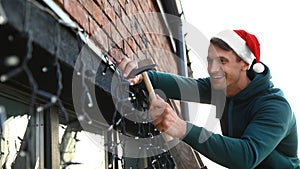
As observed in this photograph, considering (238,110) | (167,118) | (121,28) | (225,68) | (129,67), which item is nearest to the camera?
(167,118)

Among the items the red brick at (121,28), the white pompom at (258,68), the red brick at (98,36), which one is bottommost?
the white pompom at (258,68)

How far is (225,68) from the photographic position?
7.08ft

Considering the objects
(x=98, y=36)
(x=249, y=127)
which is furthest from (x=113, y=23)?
(x=249, y=127)

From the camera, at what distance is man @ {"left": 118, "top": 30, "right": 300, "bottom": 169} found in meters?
1.80

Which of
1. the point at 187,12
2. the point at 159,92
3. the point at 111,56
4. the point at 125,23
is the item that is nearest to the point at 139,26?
the point at 125,23

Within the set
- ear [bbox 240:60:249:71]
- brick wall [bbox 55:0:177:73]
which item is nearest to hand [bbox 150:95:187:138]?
brick wall [bbox 55:0:177:73]

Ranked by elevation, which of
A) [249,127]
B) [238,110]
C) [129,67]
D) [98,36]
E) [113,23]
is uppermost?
[113,23]

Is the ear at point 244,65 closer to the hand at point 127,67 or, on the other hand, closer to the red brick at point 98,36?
the hand at point 127,67

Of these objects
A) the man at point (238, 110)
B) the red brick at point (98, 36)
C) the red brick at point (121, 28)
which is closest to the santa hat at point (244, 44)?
the man at point (238, 110)

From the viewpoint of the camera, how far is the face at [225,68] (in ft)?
7.06

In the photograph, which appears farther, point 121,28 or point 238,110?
point 121,28

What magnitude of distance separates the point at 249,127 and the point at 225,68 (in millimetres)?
334

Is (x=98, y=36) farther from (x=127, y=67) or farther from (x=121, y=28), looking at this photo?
(x=121, y=28)

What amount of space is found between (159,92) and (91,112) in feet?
1.68
